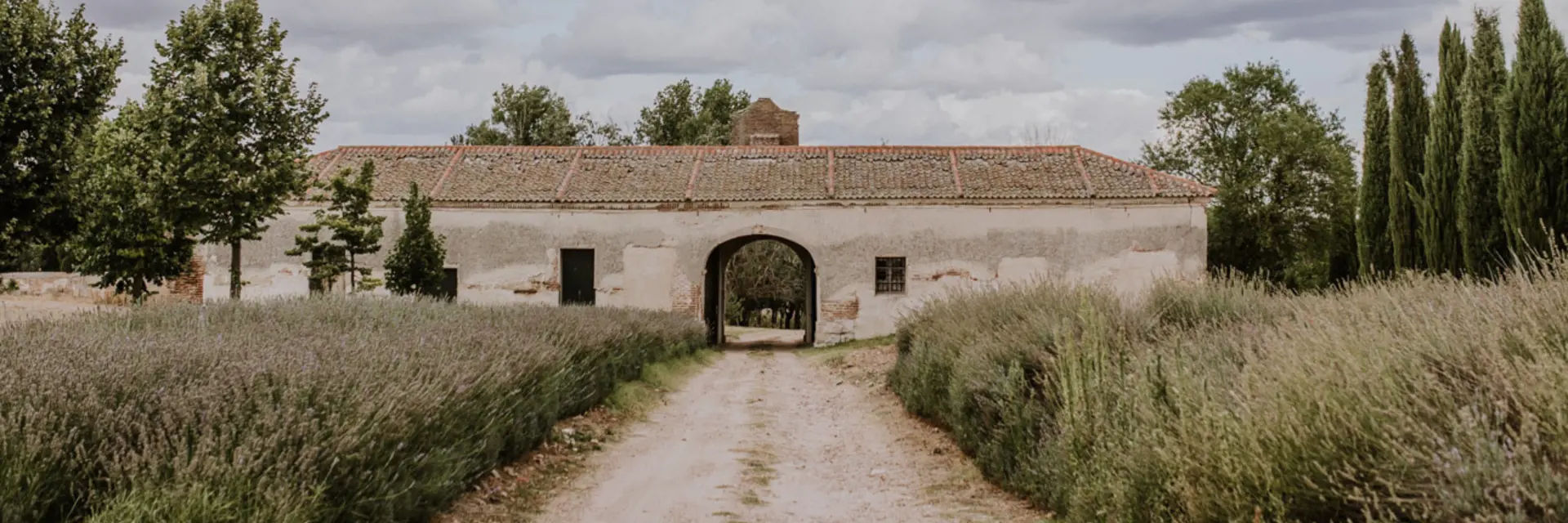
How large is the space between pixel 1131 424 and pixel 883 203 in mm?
21109

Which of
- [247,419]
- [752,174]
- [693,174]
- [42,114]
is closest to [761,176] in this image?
[752,174]

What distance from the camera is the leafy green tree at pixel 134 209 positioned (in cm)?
1600

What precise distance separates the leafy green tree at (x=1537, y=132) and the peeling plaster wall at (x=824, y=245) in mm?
10076

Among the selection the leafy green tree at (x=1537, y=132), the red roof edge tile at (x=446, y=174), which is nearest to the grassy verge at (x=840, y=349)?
the red roof edge tile at (x=446, y=174)

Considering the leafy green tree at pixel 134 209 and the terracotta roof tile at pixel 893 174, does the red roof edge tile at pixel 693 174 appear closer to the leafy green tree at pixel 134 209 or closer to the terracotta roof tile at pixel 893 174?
the terracotta roof tile at pixel 893 174

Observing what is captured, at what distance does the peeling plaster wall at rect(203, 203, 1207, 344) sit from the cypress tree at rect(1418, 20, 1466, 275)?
20.5 ft

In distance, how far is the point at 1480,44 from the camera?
62.4ft

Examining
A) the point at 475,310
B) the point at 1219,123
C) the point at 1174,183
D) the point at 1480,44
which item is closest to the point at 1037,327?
the point at 475,310

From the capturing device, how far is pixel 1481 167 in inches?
733

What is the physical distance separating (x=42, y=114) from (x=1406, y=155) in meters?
23.8

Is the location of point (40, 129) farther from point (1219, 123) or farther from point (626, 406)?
point (1219, 123)

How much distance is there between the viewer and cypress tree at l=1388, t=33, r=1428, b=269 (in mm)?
22766

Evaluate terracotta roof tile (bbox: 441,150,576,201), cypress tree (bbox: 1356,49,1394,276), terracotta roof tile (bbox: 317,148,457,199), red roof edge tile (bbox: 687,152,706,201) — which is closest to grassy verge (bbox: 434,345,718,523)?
red roof edge tile (bbox: 687,152,706,201)

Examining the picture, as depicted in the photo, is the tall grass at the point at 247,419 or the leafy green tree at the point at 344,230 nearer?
the tall grass at the point at 247,419
